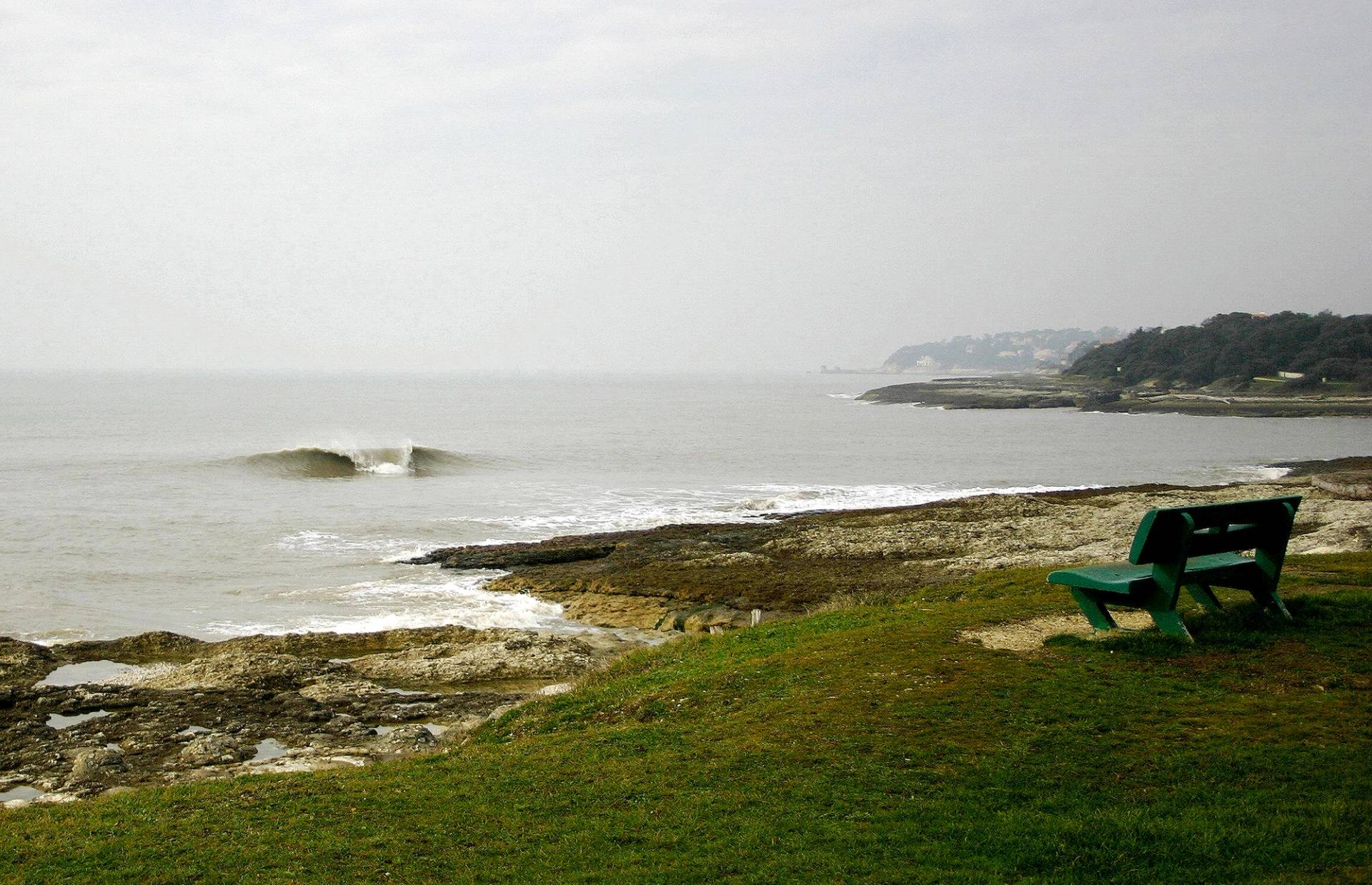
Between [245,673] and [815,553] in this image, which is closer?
[245,673]

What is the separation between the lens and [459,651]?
51.9ft

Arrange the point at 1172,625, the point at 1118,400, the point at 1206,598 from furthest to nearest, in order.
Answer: the point at 1118,400
the point at 1206,598
the point at 1172,625

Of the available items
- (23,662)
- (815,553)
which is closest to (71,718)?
(23,662)

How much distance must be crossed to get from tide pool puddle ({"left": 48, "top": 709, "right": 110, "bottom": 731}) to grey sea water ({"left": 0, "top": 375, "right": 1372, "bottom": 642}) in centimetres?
566

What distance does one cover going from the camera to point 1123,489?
36062 mm

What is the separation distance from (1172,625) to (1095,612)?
616mm

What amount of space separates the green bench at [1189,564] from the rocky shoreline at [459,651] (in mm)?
4580

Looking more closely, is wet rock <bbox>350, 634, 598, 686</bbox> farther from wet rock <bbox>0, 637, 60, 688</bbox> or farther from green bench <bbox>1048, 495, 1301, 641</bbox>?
green bench <bbox>1048, 495, 1301, 641</bbox>

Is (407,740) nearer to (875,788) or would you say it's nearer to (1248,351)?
(875,788)

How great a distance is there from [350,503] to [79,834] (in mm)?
32053

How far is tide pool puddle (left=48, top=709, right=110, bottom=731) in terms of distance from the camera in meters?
11.9

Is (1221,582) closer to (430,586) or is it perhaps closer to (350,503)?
(430,586)

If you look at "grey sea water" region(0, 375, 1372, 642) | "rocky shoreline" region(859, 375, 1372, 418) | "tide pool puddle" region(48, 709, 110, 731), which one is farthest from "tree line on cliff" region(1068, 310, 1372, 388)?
"tide pool puddle" region(48, 709, 110, 731)

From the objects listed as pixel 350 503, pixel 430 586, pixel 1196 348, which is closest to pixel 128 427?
pixel 350 503
